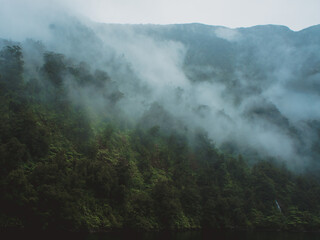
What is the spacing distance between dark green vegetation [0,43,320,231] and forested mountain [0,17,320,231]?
15 centimetres

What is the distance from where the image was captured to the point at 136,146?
4419 centimetres

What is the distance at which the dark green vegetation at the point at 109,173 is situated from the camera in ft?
77.9

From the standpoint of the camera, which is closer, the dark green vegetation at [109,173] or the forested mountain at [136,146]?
the dark green vegetation at [109,173]

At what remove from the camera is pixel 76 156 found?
32.3 meters

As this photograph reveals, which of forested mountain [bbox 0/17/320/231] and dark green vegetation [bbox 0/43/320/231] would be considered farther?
forested mountain [bbox 0/17/320/231]

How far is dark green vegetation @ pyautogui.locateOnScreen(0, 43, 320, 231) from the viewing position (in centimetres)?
2373

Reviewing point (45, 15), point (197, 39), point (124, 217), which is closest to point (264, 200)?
point (124, 217)

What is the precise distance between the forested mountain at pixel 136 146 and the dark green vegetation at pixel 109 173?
0.15m

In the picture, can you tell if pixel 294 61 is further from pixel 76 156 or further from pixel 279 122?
pixel 76 156

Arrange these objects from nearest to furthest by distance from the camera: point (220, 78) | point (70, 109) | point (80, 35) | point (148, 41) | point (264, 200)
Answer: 1. point (70, 109)
2. point (264, 200)
3. point (80, 35)
4. point (220, 78)
5. point (148, 41)

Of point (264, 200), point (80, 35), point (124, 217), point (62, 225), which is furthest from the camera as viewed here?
point (80, 35)

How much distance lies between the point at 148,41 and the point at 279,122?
79620mm

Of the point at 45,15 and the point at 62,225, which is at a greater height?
the point at 45,15

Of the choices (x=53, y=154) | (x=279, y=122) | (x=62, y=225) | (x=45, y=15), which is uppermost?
(x=45, y=15)
